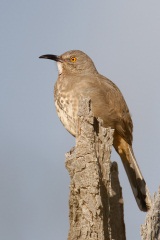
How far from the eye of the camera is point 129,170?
8.95 metres

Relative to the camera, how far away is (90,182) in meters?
5.26

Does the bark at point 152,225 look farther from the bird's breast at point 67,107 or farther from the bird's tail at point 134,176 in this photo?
the bird's breast at point 67,107

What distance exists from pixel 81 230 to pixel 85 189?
350mm

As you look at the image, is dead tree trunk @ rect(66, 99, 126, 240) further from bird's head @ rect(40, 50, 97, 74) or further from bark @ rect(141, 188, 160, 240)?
bird's head @ rect(40, 50, 97, 74)

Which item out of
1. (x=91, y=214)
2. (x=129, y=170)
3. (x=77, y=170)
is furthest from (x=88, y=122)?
(x=129, y=170)

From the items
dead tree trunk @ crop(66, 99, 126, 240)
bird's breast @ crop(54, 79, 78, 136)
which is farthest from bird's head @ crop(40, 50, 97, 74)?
dead tree trunk @ crop(66, 99, 126, 240)

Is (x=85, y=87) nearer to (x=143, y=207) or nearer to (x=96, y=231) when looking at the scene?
(x=143, y=207)

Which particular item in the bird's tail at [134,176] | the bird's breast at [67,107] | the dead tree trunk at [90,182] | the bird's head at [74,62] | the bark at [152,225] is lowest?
the bark at [152,225]

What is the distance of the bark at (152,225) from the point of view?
4994 mm

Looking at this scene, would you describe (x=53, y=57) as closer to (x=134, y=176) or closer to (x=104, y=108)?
(x=104, y=108)

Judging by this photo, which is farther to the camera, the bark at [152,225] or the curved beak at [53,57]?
the curved beak at [53,57]

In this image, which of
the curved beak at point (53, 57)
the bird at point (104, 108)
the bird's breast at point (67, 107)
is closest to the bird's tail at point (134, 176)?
the bird at point (104, 108)

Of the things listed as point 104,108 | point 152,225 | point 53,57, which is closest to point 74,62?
point 53,57

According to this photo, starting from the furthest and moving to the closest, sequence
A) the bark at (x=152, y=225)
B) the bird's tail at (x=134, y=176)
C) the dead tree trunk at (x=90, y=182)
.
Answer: the bird's tail at (x=134, y=176)
the dead tree trunk at (x=90, y=182)
the bark at (x=152, y=225)
